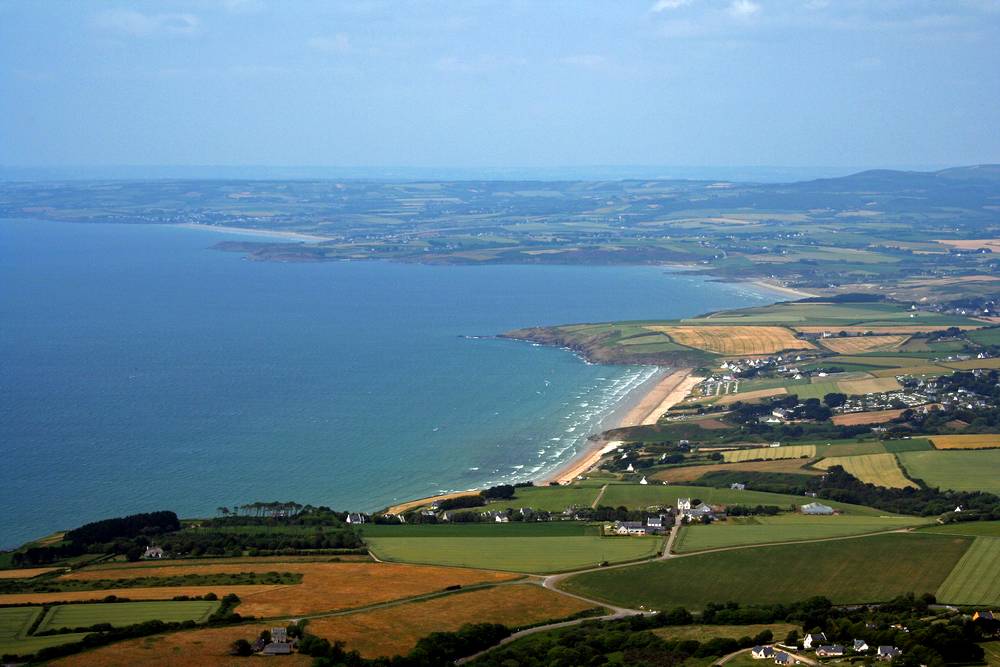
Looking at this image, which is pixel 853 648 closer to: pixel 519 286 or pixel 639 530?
pixel 639 530

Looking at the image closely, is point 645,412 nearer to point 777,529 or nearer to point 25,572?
point 777,529

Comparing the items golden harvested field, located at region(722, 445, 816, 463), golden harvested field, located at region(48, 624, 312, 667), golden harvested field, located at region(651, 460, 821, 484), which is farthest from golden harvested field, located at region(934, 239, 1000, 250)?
golden harvested field, located at region(48, 624, 312, 667)

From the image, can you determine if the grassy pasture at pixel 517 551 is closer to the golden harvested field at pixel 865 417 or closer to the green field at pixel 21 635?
the green field at pixel 21 635

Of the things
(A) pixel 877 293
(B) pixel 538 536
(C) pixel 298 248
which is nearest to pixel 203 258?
(C) pixel 298 248

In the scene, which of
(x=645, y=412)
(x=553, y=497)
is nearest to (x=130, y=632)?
(x=553, y=497)

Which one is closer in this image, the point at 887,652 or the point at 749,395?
the point at 887,652

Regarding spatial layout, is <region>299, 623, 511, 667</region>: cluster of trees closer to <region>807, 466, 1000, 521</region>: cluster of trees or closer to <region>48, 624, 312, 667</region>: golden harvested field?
<region>48, 624, 312, 667</region>: golden harvested field
